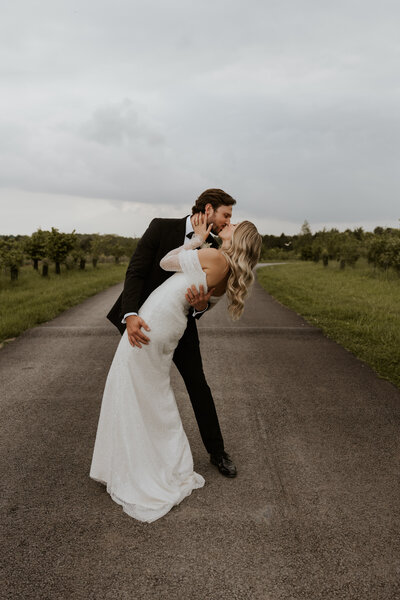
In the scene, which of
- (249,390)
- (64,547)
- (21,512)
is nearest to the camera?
(64,547)

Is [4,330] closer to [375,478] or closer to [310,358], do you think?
[310,358]

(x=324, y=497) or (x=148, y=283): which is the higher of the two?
(x=148, y=283)

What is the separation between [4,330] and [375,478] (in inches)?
296

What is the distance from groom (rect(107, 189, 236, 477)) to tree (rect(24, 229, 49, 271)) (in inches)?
815

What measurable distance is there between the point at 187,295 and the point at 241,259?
46cm

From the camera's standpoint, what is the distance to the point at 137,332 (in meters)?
3.11

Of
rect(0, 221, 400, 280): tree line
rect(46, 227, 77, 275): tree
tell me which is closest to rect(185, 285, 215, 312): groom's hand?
rect(0, 221, 400, 280): tree line

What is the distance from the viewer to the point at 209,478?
3.37 meters

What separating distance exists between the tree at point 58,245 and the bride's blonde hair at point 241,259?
70.4ft

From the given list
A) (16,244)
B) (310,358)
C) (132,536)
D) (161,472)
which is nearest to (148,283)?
(161,472)

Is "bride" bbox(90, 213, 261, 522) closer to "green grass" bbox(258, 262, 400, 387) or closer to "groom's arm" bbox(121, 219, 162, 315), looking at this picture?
"groom's arm" bbox(121, 219, 162, 315)

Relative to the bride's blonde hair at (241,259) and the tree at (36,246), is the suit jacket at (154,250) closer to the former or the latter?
the bride's blonde hair at (241,259)

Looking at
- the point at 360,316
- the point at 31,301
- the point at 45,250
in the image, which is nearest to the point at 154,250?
the point at 360,316

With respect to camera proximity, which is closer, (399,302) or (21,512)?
(21,512)
